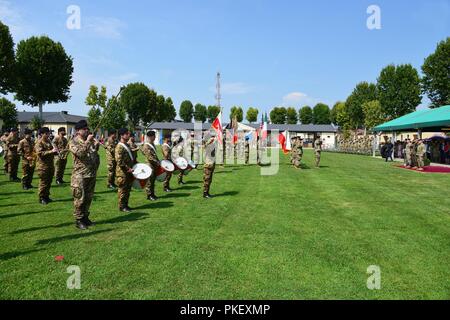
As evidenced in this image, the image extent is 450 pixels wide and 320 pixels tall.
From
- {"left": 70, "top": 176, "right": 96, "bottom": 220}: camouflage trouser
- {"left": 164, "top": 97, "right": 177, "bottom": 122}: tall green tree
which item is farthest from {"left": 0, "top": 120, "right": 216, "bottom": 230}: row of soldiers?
{"left": 164, "top": 97, "right": 177, "bottom": 122}: tall green tree

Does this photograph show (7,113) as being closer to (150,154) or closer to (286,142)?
(286,142)

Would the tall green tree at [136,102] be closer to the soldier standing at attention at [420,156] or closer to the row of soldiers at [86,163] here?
the soldier standing at attention at [420,156]

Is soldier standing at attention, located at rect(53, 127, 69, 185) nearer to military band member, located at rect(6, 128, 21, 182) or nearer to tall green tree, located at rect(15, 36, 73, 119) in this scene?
military band member, located at rect(6, 128, 21, 182)

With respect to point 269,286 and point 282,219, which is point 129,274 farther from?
point 282,219

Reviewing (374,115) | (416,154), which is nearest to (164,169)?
(416,154)

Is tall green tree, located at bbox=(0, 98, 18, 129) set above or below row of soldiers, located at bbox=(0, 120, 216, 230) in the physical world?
above

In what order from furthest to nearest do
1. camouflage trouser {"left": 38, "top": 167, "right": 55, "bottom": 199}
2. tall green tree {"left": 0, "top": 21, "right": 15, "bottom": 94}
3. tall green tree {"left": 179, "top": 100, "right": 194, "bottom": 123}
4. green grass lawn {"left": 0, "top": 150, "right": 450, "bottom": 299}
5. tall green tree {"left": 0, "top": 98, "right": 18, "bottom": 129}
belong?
tall green tree {"left": 179, "top": 100, "right": 194, "bottom": 123}
tall green tree {"left": 0, "top": 98, "right": 18, "bottom": 129}
tall green tree {"left": 0, "top": 21, "right": 15, "bottom": 94}
camouflage trouser {"left": 38, "top": 167, "right": 55, "bottom": 199}
green grass lawn {"left": 0, "top": 150, "right": 450, "bottom": 299}

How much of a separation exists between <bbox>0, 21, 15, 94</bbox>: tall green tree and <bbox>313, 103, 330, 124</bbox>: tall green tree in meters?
93.7

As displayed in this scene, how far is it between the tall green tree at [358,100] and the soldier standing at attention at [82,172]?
67429 mm

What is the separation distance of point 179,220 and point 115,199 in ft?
12.1

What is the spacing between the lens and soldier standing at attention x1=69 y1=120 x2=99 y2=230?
7828 mm

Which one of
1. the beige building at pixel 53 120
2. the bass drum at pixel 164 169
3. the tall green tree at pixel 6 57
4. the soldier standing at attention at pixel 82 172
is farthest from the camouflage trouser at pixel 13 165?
the beige building at pixel 53 120

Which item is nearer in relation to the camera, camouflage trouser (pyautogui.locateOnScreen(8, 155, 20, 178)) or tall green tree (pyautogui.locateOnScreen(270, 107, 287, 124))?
camouflage trouser (pyautogui.locateOnScreen(8, 155, 20, 178))

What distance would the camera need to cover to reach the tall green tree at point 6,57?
41469 millimetres
